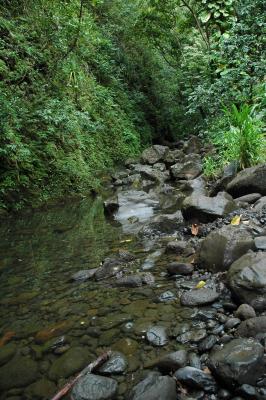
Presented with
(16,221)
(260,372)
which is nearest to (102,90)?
(16,221)

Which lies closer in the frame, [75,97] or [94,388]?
[94,388]

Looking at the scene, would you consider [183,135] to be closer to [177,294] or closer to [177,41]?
[177,41]

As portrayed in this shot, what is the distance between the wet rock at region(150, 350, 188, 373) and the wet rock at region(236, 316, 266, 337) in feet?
1.41

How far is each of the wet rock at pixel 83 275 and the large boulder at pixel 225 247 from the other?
129 centimetres

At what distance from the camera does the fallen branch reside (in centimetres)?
229

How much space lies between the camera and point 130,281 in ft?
12.5

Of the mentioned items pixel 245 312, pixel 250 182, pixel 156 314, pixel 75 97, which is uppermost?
pixel 75 97

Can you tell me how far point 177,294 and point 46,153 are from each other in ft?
22.6

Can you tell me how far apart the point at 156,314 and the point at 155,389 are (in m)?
1.05

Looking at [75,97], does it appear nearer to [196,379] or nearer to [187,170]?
[187,170]

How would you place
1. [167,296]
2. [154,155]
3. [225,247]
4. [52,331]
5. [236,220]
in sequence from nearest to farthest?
[52,331] < [167,296] < [225,247] < [236,220] < [154,155]

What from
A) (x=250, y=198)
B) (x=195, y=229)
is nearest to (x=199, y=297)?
(x=195, y=229)

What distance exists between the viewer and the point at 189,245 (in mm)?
4598

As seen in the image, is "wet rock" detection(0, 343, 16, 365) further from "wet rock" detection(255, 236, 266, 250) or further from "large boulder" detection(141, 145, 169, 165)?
"large boulder" detection(141, 145, 169, 165)
